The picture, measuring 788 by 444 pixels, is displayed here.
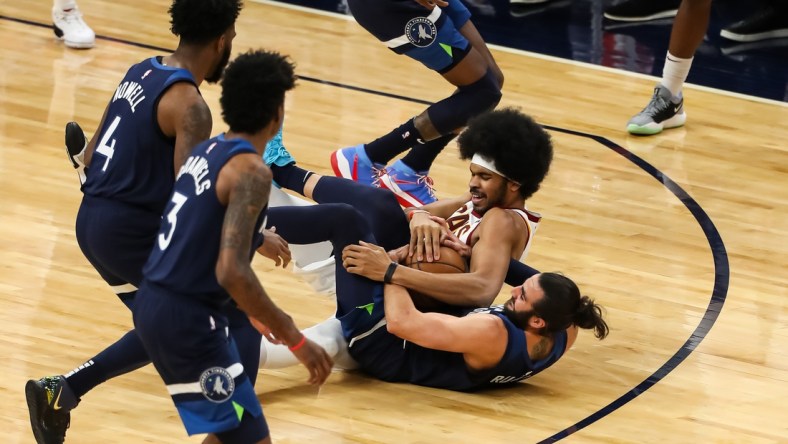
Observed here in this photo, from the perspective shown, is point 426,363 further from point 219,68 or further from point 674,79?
point 674,79

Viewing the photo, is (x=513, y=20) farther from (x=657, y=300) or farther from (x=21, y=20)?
(x=657, y=300)

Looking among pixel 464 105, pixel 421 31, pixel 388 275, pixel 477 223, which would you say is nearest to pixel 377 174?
pixel 464 105

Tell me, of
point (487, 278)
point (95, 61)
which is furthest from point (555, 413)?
point (95, 61)

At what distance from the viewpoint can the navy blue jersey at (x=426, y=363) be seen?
13.6 feet

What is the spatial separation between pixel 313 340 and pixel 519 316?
0.68 meters

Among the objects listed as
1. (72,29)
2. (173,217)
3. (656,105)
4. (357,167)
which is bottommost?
(72,29)

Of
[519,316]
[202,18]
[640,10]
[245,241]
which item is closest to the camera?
[245,241]

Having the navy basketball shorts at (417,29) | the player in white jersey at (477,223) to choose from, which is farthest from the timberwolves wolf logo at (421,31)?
the player in white jersey at (477,223)

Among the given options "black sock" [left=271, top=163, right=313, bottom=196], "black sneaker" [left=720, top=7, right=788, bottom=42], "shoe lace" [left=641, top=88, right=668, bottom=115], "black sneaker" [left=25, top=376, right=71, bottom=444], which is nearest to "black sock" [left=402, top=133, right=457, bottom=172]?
"black sock" [left=271, top=163, right=313, bottom=196]

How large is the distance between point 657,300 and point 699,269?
404 mm

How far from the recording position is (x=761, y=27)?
27.5ft

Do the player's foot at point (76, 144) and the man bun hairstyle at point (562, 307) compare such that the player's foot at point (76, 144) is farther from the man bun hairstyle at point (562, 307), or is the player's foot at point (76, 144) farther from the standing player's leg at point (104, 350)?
the man bun hairstyle at point (562, 307)

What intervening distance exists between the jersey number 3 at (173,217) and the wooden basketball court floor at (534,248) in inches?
35.0

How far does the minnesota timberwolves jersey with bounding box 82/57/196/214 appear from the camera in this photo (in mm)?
3717
